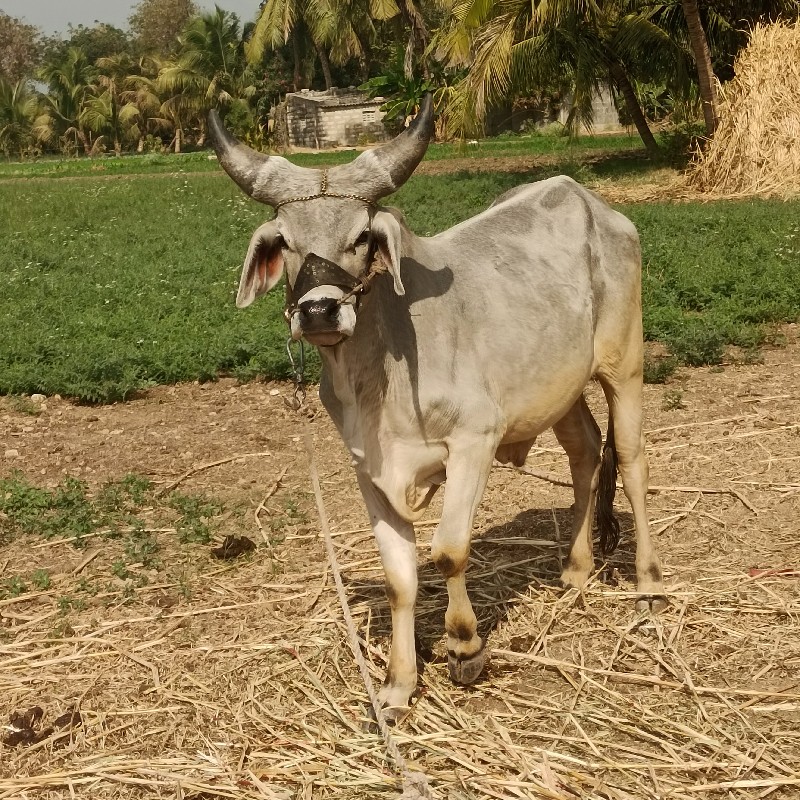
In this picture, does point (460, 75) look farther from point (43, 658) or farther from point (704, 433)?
point (43, 658)

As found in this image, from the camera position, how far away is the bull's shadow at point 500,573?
451 centimetres

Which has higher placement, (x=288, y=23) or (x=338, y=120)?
(x=288, y=23)

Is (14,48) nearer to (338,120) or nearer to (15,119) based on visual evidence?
(15,119)

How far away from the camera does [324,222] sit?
3340 mm

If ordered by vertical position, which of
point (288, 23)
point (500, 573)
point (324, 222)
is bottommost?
point (500, 573)

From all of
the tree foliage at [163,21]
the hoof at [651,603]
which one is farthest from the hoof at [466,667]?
the tree foliage at [163,21]

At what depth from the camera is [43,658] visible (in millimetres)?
4395

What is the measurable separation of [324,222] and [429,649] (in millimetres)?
1778

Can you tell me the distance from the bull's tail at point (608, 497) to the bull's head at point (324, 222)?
1.72m

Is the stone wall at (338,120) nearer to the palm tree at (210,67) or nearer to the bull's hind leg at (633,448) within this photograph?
the palm tree at (210,67)

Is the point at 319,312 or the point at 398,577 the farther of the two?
the point at 398,577

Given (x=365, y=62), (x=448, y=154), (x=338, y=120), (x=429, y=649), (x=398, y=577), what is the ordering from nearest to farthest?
(x=398, y=577)
(x=429, y=649)
(x=448, y=154)
(x=338, y=120)
(x=365, y=62)

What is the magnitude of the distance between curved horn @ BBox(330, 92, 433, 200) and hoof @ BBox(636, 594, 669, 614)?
2052mm

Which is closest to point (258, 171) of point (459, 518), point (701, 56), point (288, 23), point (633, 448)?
point (459, 518)
